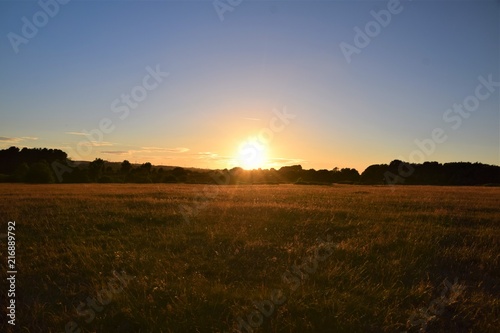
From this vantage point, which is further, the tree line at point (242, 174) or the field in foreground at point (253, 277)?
the tree line at point (242, 174)

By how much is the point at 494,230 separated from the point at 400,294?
7054 millimetres

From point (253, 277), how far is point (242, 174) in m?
73.7

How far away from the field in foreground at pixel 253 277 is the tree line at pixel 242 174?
5767cm

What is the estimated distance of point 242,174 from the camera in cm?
7975

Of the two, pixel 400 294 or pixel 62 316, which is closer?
pixel 62 316

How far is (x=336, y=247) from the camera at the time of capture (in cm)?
784

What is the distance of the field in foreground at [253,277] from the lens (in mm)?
4574

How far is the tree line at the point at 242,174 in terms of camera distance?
228 ft

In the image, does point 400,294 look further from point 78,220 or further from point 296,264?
point 78,220

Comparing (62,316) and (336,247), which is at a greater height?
(336,247)

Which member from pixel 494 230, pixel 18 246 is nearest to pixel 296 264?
pixel 18 246

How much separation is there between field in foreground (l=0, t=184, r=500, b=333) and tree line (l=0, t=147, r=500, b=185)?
5767 centimetres

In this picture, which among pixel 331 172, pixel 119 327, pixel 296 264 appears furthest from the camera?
pixel 331 172

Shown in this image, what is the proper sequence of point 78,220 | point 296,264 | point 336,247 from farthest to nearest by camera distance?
point 78,220 → point 336,247 → point 296,264
